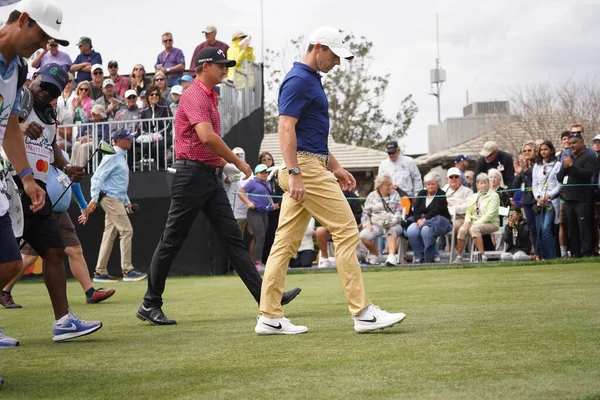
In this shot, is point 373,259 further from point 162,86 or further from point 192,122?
point 192,122

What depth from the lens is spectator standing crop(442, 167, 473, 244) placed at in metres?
16.6

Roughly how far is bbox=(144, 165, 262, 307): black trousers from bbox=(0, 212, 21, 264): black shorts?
2.67 metres

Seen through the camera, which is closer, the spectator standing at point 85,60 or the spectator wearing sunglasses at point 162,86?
the spectator wearing sunglasses at point 162,86

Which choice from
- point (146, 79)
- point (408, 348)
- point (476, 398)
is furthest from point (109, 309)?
point (146, 79)

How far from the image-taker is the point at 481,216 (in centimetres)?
1603

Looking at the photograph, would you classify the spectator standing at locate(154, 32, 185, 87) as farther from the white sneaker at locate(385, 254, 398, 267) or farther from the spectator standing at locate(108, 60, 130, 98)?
the white sneaker at locate(385, 254, 398, 267)

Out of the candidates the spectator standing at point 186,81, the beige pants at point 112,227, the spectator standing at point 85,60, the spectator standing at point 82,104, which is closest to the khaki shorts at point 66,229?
the beige pants at point 112,227

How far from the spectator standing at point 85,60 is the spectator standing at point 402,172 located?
24.0 ft

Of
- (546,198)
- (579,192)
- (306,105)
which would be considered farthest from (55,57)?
(306,105)

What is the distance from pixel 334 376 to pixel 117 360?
165cm

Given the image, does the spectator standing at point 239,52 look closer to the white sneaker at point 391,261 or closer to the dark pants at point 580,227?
the white sneaker at point 391,261

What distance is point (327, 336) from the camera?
6.58 m

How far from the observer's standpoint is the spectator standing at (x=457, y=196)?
16.6m

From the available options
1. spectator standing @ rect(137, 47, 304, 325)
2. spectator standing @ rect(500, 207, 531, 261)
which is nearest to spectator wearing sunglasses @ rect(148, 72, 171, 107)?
spectator standing @ rect(500, 207, 531, 261)
